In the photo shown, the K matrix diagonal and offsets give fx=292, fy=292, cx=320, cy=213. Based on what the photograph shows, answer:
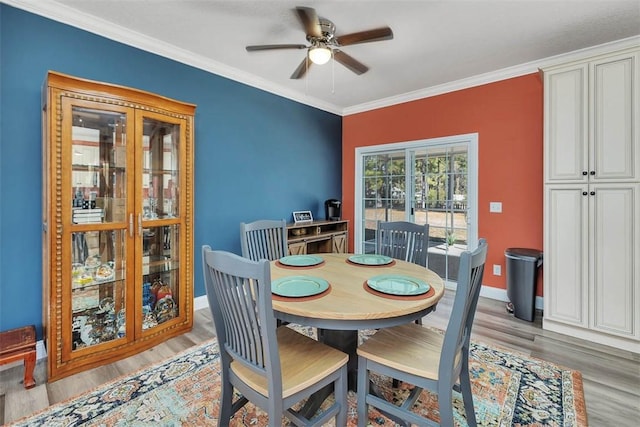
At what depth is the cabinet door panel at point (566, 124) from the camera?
2566 mm

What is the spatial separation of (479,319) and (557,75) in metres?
2.42

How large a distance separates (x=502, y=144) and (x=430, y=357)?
9.87ft

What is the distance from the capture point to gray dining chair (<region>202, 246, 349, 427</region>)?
3.71 feet

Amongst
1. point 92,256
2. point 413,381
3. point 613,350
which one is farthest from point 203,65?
point 613,350

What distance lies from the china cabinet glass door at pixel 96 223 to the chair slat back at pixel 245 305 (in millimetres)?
1348

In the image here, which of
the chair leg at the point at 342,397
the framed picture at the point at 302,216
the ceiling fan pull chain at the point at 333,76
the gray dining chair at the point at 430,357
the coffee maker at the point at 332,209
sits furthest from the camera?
the coffee maker at the point at 332,209

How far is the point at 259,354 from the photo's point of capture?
47.3 inches

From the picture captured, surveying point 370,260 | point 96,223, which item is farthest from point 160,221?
point 370,260

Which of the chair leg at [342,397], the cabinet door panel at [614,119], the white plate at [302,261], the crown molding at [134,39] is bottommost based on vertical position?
the chair leg at [342,397]

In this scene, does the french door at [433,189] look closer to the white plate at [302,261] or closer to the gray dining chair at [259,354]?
the white plate at [302,261]

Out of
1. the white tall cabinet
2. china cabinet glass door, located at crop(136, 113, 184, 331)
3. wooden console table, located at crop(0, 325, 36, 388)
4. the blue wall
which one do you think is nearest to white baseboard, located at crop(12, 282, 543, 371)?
the blue wall

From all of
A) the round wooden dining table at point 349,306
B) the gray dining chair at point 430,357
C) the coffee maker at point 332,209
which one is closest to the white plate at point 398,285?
the round wooden dining table at point 349,306

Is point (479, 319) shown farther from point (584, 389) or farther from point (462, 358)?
point (462, 358)

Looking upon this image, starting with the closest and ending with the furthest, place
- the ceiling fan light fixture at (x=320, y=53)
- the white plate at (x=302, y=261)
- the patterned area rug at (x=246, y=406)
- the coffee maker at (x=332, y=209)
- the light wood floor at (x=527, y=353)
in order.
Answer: the patterned area rug at (x=246, y=406), the light wood floor at (x=527, y=353), the white plate at (x=302, y=261), the ceiling fan light fixture at (x=320, y=53), the coffee maker at (x=332, y=209)
